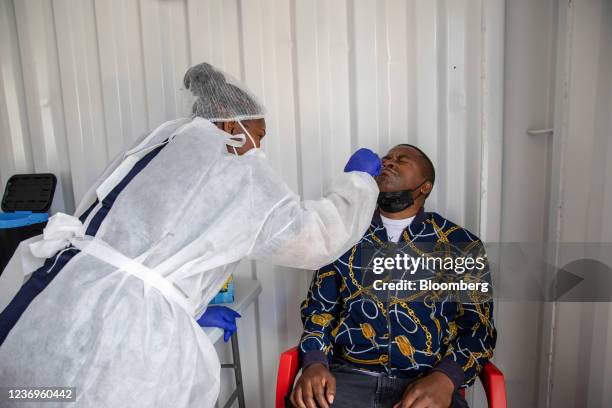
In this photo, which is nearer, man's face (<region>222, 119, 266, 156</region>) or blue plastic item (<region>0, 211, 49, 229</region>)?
man's face (<region>222, 119, 266, 156</region>)

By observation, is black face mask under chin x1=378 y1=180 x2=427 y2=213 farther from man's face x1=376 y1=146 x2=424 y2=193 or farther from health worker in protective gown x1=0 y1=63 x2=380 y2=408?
health worker in protective gown x1=0 y1=63 x2=380 y2=408

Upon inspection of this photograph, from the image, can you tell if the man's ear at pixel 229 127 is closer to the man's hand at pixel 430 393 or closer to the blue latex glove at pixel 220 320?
the blue latex glove at pixel 220 320

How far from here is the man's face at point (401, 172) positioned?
1541 mm

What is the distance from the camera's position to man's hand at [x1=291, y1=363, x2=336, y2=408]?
4.20ft

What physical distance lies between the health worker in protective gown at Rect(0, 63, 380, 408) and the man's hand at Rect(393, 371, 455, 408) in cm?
46

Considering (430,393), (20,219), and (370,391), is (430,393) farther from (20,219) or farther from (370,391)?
(20,219)

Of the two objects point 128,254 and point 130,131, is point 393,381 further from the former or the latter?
Result: point 130,131

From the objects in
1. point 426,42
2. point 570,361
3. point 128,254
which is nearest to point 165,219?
point 128,254

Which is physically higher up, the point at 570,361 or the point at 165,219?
the point at 165,219

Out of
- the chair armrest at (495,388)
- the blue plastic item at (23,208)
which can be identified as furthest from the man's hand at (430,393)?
the blue plastic item at (23,208)

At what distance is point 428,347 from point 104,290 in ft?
3.19

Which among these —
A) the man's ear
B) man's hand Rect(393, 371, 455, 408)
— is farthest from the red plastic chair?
the man's ear

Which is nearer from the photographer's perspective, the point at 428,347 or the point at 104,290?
the point at 104,290

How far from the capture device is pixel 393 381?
1368 mm
